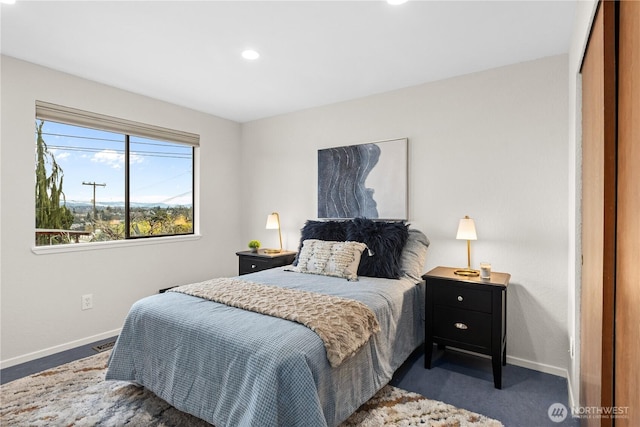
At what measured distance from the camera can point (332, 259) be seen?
284 centimetres

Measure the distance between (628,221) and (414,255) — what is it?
1.96 metres

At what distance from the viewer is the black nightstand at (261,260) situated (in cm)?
360

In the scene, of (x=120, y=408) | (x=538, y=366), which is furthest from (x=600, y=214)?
(x=120, y=408)

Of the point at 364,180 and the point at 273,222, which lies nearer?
the point at 364,180

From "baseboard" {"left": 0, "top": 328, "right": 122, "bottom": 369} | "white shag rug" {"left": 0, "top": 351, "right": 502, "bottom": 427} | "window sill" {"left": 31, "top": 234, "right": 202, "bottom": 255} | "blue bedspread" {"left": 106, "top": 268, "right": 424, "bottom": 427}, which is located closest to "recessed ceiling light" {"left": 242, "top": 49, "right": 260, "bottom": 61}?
"blue bedspread" {"left": 106, "top": 268, "right": 424, "bottom": 427}

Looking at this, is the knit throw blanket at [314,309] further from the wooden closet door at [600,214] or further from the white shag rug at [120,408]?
the wooden closet door at [600,214]

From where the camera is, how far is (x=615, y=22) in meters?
1.15

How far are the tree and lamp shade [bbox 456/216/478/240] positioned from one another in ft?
11.6

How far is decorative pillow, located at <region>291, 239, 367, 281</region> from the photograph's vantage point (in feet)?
9.06

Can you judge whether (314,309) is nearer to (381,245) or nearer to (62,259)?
(381,245)

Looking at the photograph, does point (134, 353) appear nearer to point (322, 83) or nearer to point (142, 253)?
point (142, 253)

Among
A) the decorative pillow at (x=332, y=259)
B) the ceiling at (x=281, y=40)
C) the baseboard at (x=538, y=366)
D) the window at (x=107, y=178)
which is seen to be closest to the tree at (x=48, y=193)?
the window at (x=107, y=178)

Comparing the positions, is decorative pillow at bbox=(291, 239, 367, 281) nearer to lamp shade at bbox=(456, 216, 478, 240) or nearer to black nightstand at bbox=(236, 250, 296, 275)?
black nightstand at bbox=(236, 250, 296, 275)

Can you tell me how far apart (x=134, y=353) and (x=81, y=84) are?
2.49 m
